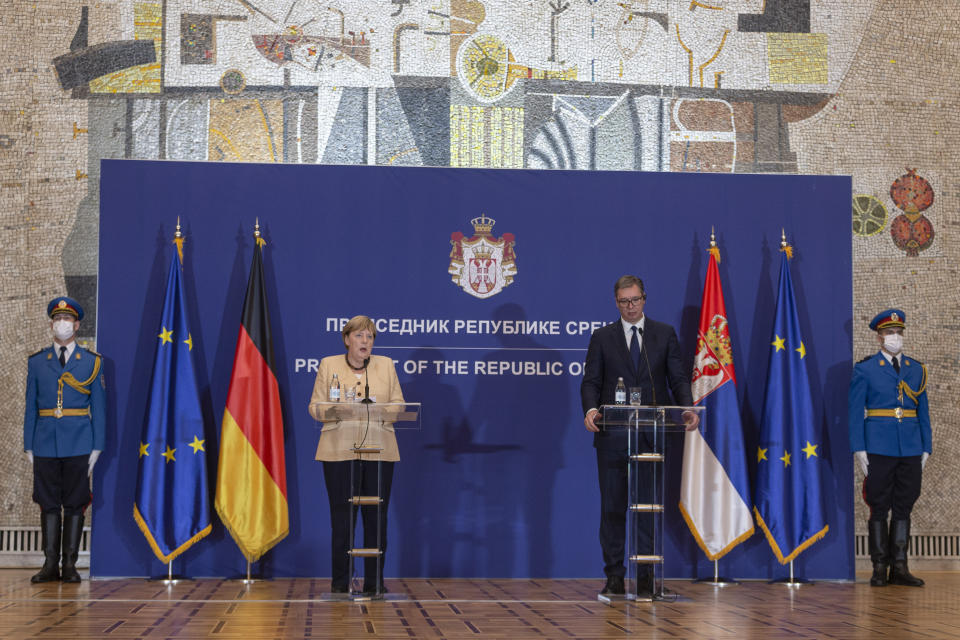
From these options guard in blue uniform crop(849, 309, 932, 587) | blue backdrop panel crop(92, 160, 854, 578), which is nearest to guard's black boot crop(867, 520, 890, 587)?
guard in blue uniform crop(849, 309, 932, 587)

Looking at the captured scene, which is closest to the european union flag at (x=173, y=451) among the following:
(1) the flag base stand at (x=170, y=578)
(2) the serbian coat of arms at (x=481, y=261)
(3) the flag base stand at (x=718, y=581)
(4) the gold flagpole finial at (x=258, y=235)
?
(1) the flag base stand at (x=170, y=578)

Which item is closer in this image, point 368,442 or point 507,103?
point 368,442

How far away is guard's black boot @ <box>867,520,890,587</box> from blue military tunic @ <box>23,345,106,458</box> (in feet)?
14.8

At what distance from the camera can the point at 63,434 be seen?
19.6 ft

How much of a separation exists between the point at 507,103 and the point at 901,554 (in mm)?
3848

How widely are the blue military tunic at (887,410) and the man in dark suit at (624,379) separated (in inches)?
54.3

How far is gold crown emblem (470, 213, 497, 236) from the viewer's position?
6434mm

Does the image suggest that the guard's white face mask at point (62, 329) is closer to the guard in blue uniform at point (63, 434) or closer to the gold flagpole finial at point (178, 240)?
the guard in blue uniform at point (63, 434)

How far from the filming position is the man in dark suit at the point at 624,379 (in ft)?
18.0

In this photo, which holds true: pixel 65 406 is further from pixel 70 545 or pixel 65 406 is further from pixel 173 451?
pixel 70 545

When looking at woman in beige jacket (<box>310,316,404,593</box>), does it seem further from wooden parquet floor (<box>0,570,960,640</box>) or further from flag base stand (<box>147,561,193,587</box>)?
flag base stand (<box>147,561,193,587</box>)

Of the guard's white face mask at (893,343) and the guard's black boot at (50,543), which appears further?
the guard's white face mask at (893,343)

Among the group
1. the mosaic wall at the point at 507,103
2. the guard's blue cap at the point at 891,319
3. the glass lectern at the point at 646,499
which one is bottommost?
the glass lectern at the point at 646,499

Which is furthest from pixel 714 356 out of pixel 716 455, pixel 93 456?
pixel 93 456
